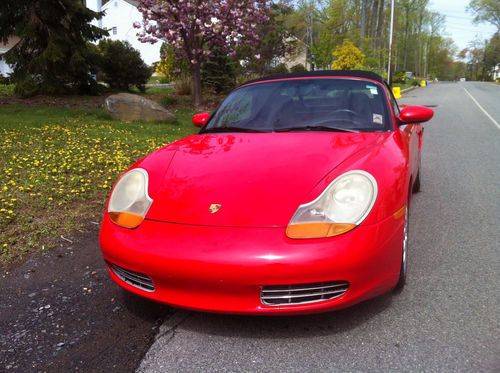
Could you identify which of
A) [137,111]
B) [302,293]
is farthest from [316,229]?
[137,111]

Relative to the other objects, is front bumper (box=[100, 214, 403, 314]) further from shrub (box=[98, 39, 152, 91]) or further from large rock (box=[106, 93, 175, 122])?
shrub (box=[98, 39, 152, 91])

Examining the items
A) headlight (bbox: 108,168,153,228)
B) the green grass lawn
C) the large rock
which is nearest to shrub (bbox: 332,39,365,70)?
the green grass lawn

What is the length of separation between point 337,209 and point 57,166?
4.55 meters

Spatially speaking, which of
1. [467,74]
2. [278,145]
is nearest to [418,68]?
[467,74]

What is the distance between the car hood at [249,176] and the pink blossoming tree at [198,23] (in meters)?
9.88

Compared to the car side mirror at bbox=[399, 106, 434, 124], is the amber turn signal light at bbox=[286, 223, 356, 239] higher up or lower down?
lower down

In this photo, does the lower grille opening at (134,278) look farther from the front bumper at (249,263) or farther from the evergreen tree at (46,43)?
the evergreen tree at (46,43)

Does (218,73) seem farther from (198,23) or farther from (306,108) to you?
(306,108)

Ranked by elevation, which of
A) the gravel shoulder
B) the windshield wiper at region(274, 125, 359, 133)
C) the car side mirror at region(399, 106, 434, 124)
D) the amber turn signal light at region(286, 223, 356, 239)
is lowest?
the gravel shoulder

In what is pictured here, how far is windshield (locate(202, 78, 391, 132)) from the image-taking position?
3.29m

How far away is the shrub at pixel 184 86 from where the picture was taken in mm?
15367

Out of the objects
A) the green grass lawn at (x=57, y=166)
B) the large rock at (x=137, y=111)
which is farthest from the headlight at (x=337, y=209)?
the large rock at (x=137, y=111)

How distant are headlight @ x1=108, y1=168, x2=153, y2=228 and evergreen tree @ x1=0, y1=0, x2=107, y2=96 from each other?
10.9 m

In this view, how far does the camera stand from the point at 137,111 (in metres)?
10.3
